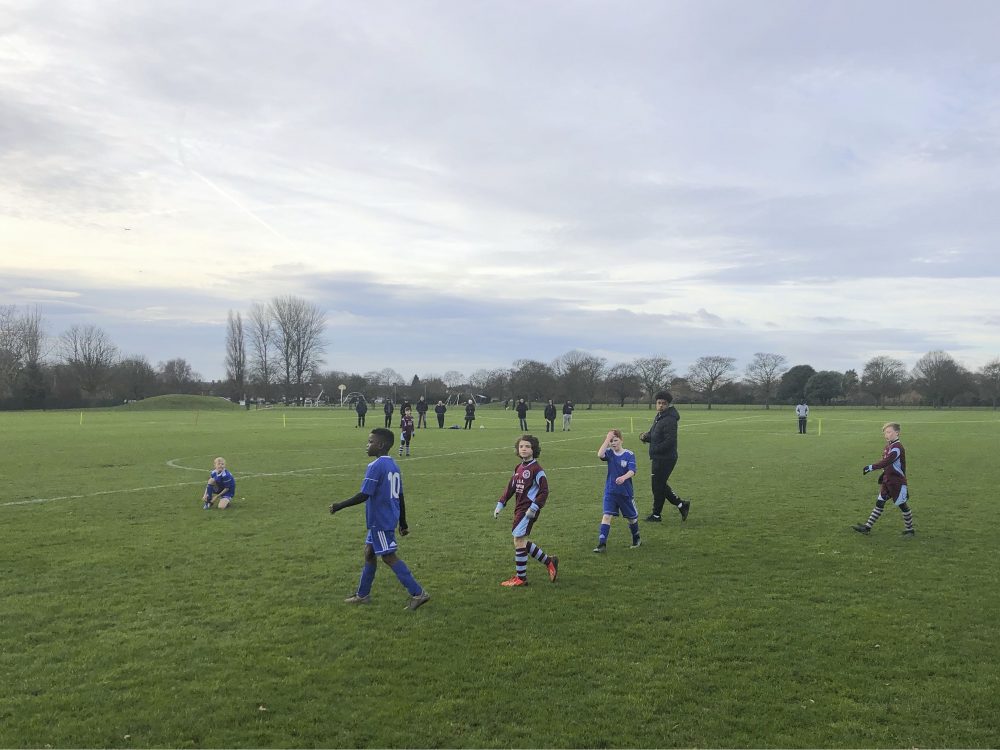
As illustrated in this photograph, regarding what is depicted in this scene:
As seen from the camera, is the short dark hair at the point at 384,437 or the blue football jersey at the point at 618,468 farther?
the blue football jersey at the point at 618,468

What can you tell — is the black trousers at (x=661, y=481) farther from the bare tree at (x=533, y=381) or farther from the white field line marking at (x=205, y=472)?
the bare tree at (x=533, y=381)

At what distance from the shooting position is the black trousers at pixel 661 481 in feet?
38.0

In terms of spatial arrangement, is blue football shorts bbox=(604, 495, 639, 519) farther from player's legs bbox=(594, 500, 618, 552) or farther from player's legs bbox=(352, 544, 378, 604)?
player's legs bbox=(352, 544, 378, 604)

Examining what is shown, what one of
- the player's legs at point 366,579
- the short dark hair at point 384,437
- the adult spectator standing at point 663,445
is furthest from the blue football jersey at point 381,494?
the adult spectator standing at point 663,445

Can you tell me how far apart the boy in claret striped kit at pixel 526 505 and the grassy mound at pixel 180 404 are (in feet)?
283

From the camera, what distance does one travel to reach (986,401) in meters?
109

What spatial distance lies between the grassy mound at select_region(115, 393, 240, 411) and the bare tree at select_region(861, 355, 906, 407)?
103m

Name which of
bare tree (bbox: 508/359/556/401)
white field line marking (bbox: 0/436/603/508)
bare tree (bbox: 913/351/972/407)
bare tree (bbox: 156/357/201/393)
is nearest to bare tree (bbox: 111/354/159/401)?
bare tree (bbox: 156/357/201/393)

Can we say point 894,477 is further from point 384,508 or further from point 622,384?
point 622,384

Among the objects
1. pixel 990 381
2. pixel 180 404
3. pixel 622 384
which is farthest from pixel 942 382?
pixel 180 404

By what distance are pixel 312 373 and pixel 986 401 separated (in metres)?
104

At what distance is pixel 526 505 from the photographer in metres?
8.14

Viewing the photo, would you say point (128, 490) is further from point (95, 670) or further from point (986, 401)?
point (986, 401)

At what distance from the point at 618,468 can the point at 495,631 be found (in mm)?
3674
